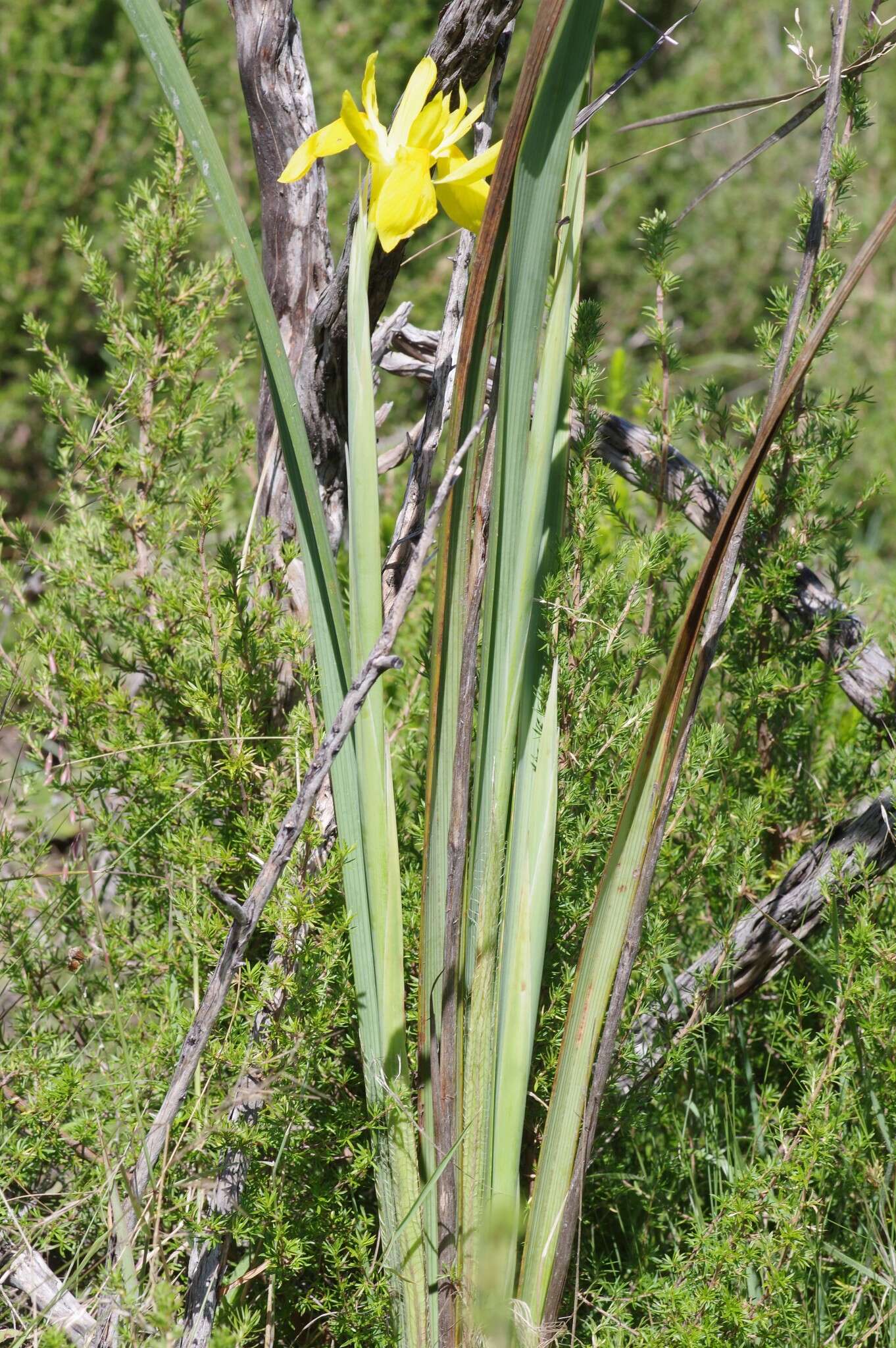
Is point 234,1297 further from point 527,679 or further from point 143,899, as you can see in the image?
point 527,679

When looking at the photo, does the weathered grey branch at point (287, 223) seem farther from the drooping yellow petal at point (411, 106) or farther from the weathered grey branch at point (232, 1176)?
the weathered grey branch at point (232, 1176)

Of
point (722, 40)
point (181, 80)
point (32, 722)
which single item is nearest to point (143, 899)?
point (32, 722)

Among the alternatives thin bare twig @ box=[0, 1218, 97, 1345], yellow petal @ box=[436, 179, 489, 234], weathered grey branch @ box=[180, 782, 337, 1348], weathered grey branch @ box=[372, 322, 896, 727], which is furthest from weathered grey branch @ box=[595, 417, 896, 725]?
thin bare twig @ box=[0, 1218, 97, 1345]

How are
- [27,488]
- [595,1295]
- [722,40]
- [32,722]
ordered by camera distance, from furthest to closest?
[722,40]
[27,488]
[32,722]
[595,1295]

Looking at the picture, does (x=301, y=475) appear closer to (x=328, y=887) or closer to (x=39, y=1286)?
(x=328, y=887)

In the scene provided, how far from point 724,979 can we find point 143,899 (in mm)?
741

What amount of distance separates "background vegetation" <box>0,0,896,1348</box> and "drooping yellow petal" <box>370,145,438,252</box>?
0.68 ft

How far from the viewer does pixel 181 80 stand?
87cm

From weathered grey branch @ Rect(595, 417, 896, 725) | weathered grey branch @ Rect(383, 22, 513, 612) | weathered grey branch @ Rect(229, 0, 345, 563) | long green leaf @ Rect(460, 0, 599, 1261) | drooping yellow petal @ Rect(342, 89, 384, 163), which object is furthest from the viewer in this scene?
weathered grey branch @ Rect(595, 417, 896, 725)

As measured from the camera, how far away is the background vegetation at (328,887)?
1.14m

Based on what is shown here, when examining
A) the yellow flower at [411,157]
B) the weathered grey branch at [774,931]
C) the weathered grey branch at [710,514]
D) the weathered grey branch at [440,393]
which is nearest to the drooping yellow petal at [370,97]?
the yellow flower at [411,157]

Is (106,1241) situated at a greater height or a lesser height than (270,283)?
lesser

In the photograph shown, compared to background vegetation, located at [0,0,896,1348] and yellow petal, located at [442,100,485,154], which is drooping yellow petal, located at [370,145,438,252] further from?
background vegetation, located at [0,0,896,1348]

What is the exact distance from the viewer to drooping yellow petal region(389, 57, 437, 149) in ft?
3.27
